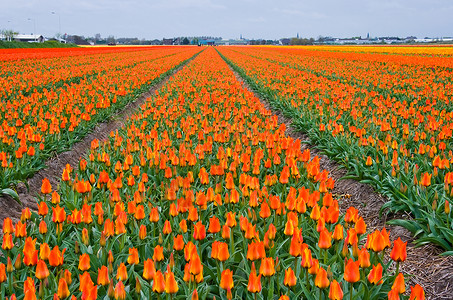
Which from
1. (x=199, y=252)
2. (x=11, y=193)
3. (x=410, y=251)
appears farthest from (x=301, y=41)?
(x=199, y=252)

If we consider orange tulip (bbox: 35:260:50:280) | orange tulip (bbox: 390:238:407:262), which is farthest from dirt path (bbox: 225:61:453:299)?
orange tulip (bbox: 35:260:50:280)

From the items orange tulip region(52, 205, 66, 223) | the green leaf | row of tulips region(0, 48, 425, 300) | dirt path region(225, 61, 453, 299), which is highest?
orange tulip region(52, 205, 66, 223)

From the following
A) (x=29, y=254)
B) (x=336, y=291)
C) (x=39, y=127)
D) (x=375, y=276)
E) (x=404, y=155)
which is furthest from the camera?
(x=39, y=127)

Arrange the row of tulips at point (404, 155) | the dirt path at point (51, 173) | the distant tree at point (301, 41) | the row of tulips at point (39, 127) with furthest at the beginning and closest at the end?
the distant tree at point (301, 41) → the row of tulips at point (39, 127) → the dirt path at point (51, 173) → the row of tulips at point (404, 155)

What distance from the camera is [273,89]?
44.4 feet

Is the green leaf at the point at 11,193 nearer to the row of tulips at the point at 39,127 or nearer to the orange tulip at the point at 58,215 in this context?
the row of tulips at the point at 39,127

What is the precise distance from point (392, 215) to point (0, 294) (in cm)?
379

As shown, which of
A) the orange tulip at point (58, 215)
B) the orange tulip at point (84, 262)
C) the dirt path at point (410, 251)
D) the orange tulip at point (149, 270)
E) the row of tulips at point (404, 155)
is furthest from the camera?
the row of tulips at point (404, 155)

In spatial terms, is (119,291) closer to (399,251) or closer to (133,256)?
(133,256)

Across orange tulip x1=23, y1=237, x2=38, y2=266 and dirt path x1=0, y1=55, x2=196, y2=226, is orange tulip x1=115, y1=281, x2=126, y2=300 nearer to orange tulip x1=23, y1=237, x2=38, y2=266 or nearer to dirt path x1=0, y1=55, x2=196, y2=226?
orange tulip x1=23, y1=237, x2=38, y2=266

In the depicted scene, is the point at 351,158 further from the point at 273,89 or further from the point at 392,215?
the point at 273,89

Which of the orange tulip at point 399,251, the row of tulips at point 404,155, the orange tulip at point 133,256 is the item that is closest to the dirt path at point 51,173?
the orange tulip at point 133,256

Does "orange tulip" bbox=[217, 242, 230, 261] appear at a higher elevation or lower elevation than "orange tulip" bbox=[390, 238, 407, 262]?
lower

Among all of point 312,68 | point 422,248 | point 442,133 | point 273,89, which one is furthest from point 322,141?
point 312,68
